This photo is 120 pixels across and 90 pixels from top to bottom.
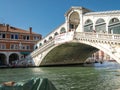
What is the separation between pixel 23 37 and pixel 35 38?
1.89m

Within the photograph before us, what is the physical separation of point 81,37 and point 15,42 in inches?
506

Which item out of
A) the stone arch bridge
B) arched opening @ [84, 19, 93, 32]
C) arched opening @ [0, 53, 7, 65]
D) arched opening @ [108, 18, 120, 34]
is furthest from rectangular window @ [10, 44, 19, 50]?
arched opening @ [108, 18, 120, 34]

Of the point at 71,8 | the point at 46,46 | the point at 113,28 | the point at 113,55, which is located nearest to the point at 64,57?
the point at 46,46

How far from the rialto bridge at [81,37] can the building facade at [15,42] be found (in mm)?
1838

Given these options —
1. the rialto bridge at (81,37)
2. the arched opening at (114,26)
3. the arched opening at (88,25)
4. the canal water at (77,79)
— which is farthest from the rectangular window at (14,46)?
the arched opening at (114,26)

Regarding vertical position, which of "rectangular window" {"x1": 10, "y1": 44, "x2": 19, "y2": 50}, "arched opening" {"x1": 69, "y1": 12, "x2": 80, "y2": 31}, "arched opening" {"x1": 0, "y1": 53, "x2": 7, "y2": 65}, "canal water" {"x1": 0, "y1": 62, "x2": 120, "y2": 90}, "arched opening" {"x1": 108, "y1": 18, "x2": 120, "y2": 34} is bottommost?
"canal water" {"x1": 0, "y1": 62, "x2": 120, "y2": 90}

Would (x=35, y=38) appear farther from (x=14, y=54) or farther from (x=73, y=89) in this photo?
(x=73, y=89)

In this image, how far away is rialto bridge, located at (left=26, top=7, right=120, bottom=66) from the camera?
1626cm

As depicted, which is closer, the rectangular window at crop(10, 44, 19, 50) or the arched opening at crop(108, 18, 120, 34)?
the arched opening at crop(108, 18, 120, 34)

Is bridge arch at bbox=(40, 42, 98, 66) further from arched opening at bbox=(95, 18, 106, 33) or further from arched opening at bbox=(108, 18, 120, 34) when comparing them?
arched opening at bbox=(108, 18, 120, 34)

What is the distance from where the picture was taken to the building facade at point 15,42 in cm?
2864

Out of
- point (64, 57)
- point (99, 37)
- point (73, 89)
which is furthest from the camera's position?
point (64, 57)

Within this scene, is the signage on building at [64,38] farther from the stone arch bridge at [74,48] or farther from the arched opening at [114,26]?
the arched opening at [114,26]

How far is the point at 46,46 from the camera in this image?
23.7m
